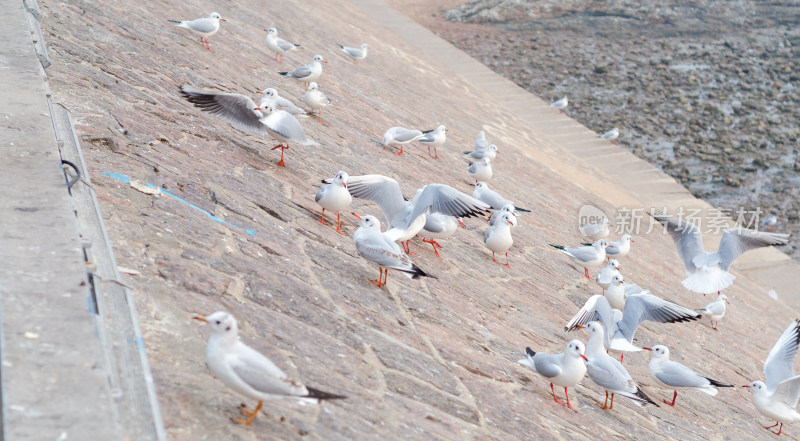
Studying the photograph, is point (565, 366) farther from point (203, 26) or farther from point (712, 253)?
point (203, 26)

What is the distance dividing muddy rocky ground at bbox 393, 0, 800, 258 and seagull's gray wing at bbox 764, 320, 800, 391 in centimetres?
700

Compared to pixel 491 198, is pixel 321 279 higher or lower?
lower

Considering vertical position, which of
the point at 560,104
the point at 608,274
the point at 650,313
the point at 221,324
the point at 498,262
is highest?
the point at 221,324

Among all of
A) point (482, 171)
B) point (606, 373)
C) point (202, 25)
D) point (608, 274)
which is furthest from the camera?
point (202, 25)

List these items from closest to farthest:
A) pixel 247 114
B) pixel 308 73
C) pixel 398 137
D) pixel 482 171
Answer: pixel 247 114
pixel 398 137
pixel 482 171
pixel 308 73

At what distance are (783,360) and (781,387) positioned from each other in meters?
0.40

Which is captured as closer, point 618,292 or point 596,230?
point 618,292

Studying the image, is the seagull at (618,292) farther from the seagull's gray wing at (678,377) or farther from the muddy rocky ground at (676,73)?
the muddy rocky ground at (676,73)

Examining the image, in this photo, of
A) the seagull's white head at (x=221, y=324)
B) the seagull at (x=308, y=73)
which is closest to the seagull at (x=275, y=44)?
the seagull at (x=308, y=73)

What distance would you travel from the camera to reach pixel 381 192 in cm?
603

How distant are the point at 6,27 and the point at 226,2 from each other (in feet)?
22.1

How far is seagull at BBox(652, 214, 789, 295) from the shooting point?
8617 millimetres

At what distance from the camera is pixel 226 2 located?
12477mm

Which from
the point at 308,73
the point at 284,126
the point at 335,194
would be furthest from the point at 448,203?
the point at 308,73
